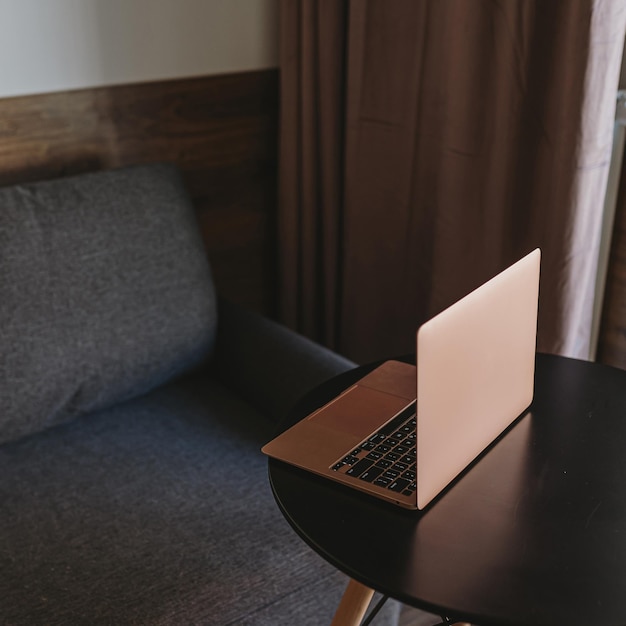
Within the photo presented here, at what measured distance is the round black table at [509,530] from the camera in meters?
0.78

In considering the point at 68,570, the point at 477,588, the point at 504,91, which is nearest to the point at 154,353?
the point at 68,570

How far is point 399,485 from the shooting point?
0.92 meters

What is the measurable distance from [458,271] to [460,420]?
775 mm

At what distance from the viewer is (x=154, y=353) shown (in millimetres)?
1614

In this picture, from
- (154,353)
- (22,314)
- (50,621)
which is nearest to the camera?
(50,621)

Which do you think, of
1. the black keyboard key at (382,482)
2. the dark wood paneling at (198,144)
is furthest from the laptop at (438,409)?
the dark wood paneling at (198,144)

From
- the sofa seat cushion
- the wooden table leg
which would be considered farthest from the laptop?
the sofa seat cushion

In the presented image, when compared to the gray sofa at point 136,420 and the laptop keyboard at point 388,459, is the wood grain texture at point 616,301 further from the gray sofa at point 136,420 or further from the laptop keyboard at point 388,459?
the laptop keyboard at point 388,459

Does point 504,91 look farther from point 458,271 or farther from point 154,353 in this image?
point 154,353

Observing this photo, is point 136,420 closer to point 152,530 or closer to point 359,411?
point 152,530

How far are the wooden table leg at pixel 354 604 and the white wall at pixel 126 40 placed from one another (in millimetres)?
1167

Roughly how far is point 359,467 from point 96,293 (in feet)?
2.49

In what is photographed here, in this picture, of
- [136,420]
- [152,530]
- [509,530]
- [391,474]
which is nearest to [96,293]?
[136,420]

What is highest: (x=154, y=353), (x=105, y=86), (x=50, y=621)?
(x=105, y=86)
